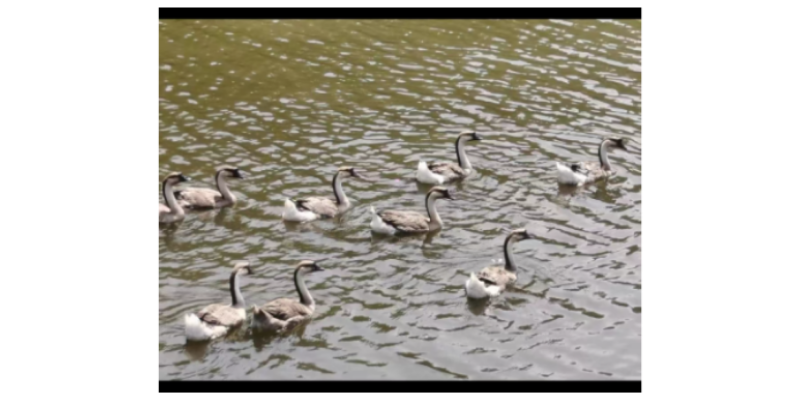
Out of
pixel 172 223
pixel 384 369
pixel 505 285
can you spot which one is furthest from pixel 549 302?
pixel 172 223

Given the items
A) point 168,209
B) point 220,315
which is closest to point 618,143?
point 168,209

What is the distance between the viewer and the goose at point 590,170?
65.6ft

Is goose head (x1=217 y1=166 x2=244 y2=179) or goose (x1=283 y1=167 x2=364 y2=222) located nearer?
goose (x1=283 y1=167 x2=364 y2=222)

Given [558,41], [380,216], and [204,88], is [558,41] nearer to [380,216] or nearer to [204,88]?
[204,88]

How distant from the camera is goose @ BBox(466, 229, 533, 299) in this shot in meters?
15.7

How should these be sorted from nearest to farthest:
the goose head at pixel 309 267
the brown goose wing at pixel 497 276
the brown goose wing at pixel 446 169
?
the goose head at pixel 309 267 < the brown goose wing at pixel 497 276 < the brown goose wing at pixel 446 169

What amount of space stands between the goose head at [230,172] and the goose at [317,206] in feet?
4.53

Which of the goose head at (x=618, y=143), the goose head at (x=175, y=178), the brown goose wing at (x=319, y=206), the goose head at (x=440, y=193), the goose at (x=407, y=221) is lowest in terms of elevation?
the goose at (x=407, y=221)

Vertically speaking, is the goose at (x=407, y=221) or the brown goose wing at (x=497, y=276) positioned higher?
the goose at (x=407, y=221)

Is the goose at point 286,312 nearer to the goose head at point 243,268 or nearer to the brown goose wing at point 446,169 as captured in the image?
the goose head at point 243,268

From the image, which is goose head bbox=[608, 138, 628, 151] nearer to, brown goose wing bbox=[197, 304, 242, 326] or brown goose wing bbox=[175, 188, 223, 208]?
brown goose wing bbox=[175, 188, 223, 208]

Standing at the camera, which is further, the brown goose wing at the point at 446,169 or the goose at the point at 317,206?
the brown goose wing at the point at 446,169

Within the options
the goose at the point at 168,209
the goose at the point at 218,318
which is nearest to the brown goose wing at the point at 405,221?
the goose at the point at 218,318

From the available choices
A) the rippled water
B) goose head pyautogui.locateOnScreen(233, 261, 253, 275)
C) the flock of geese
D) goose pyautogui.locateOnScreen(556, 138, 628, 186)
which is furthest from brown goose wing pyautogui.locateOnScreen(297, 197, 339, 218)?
goose pyautogui.locateOnScreen(556, 138, 628, 186)
